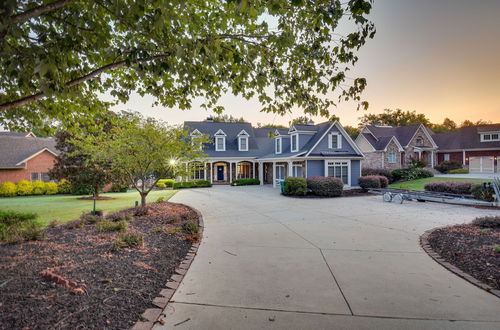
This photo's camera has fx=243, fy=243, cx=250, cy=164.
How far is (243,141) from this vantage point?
2909 cm

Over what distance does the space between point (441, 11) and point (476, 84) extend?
16.4 feet

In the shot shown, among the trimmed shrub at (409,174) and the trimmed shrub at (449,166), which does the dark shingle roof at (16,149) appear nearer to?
the trimmed shrub at (409,174)

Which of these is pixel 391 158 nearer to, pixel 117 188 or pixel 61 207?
pixel 117 188

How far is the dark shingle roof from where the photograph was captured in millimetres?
23000

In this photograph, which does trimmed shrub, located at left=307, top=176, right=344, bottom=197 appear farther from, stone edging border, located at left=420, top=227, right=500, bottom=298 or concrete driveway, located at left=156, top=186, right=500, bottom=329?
stone edging border, located at left=420, top=227, right=500, bottom=298

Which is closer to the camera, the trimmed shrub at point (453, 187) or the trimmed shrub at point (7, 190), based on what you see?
the trimmed shrub at point (453, 187)

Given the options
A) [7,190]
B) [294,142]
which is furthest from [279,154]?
[7,190]

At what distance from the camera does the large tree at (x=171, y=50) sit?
11.8 feet

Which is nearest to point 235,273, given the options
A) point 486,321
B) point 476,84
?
point 486,321

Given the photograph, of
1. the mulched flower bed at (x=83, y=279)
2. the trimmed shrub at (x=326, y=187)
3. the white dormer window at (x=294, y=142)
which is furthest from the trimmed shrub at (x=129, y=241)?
the white dormer window at (x=294, y=142)

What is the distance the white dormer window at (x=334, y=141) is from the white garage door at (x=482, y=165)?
79.3ft

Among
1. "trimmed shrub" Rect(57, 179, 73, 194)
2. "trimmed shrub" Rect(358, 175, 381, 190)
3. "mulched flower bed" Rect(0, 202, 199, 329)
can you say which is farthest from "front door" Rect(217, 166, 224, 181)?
"mulched flower bed" Rect(0, 202, 199, 329)

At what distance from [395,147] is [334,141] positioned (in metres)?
13.3

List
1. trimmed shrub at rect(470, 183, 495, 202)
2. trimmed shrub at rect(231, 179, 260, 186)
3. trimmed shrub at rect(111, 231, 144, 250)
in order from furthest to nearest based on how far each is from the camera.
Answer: trimmed shrub at rect(231, 179, 260, 186) < trimmed shrub at rect(470, 183, 495, 202) < trimmed shrub at rect(111, 231, 144, 250)
